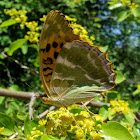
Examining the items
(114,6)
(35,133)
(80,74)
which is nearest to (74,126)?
(35,133)

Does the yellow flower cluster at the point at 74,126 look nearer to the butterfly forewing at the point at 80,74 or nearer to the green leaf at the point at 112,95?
the butterfly forewing at the point at 80,74

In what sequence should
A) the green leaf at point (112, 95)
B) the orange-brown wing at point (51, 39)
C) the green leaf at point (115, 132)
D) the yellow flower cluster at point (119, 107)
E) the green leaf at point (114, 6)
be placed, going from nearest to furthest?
the green leaf at point (115, 132) < the orange-brown wing at point (51, 39) < the yellow flower cluster at point (119, 107) < the green leaf at point (112, 95) < the green leaf at point (114, 6)

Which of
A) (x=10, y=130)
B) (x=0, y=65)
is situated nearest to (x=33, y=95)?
(x=10, y=130)

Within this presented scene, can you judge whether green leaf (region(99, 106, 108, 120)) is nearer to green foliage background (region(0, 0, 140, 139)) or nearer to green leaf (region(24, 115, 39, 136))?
green leaf (region(24, 115, 39, 136))

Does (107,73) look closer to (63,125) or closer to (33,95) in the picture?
(63,125)

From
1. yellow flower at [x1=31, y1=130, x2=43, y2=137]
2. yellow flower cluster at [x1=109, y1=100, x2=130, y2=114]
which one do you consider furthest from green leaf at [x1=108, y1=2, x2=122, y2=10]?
yellow flower at [x1=31, y1=130, x2=43, y2=137]

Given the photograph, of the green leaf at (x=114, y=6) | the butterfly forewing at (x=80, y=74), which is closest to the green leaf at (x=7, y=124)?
the butterfly forewing at (x=80, y=74)
